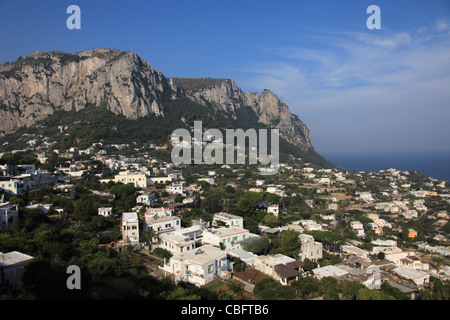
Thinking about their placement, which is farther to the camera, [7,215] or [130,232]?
[130,232]

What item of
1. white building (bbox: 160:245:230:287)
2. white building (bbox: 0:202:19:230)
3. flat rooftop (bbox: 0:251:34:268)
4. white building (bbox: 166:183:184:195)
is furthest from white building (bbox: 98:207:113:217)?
white building (bbox: 166:183:184:195)

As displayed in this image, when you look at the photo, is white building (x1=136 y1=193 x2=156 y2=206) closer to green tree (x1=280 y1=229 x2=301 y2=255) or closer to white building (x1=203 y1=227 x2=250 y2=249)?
white building (x1=203 y1=227 x2=250 y2=249)

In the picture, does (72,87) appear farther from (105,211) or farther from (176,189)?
(105,211)

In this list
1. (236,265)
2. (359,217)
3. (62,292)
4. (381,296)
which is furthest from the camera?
(359,217)

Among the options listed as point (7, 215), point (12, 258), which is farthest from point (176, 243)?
point (7, 215)

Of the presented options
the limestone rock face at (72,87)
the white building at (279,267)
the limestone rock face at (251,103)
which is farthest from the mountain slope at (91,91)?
the white building at (279,267)

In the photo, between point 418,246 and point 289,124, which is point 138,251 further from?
point 289,124
